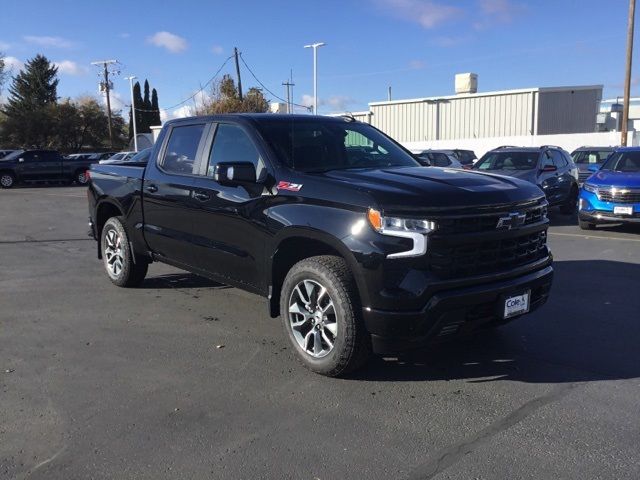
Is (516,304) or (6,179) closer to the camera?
(516,304)

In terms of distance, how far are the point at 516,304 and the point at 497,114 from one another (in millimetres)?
37340

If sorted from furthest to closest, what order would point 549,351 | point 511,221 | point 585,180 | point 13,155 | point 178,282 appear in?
1. point 13,155
2. point 585,180
3. point 178,282
4. point 549,351
5. point 511,221

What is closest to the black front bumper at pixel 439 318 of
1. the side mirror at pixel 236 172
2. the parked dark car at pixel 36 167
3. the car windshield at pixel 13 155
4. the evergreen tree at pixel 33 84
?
the side mirror at pixel 236 172

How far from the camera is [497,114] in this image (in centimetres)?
3897

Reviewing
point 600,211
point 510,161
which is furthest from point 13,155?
point 600,211

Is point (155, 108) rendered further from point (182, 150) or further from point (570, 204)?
point (182, 150)

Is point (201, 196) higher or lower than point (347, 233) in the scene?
higher

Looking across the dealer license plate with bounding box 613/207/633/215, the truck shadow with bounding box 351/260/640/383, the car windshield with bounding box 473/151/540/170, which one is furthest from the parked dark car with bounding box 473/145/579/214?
the truck shadow with bounding box 351/260/640/383

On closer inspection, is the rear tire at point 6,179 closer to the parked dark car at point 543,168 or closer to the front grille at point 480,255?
the parked dark car at point 543,168

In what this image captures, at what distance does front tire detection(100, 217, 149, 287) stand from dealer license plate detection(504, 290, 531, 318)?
4.35 meters

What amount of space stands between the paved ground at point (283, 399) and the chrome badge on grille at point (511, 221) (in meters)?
1.11

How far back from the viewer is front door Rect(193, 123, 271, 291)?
471cm

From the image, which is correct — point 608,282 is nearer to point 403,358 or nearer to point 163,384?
point 403,358

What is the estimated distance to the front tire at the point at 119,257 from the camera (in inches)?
267
